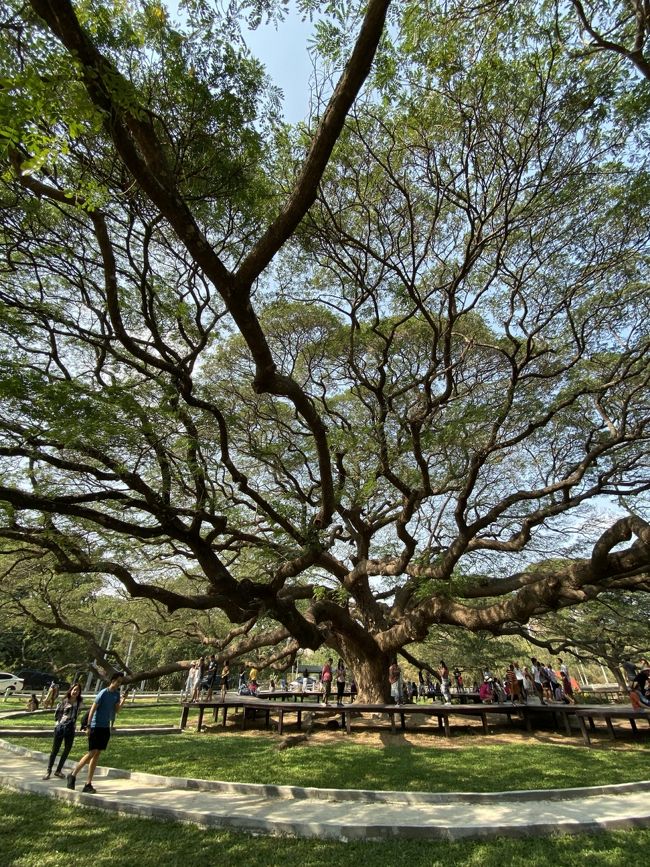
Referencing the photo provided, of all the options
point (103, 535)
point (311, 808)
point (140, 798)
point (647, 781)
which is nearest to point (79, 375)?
point (103, 535)

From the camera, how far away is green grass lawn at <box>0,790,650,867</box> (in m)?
3.50

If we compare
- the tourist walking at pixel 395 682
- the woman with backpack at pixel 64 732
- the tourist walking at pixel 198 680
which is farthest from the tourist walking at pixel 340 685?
the woman with backpack at pixel 64 732

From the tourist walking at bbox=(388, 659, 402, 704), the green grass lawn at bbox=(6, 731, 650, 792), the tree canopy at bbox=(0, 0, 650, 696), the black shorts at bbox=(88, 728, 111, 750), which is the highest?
the tree canopy at bbox=(0, 0, 650, 696)

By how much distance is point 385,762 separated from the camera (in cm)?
733

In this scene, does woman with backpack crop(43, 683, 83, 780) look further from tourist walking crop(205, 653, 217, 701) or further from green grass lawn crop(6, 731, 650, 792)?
tourist walking crop(205, 653, 217, 701)

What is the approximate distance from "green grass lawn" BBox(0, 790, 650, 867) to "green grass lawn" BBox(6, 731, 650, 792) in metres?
1.98

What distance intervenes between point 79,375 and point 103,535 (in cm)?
308

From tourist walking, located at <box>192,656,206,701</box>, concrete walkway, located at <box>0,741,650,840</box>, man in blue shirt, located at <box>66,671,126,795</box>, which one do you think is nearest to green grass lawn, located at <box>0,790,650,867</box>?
concrete walkway, located at <box>0,741,650,840</box>

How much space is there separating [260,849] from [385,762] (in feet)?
14.1

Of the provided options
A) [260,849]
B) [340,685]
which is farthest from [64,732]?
[340,685]

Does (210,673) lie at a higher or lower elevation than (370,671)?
higher

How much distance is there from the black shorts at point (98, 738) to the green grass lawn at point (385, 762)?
1335 mm

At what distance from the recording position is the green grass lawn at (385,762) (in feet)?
19.6

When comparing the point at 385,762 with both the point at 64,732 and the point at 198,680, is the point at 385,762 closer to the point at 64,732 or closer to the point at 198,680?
the point at 64,732
